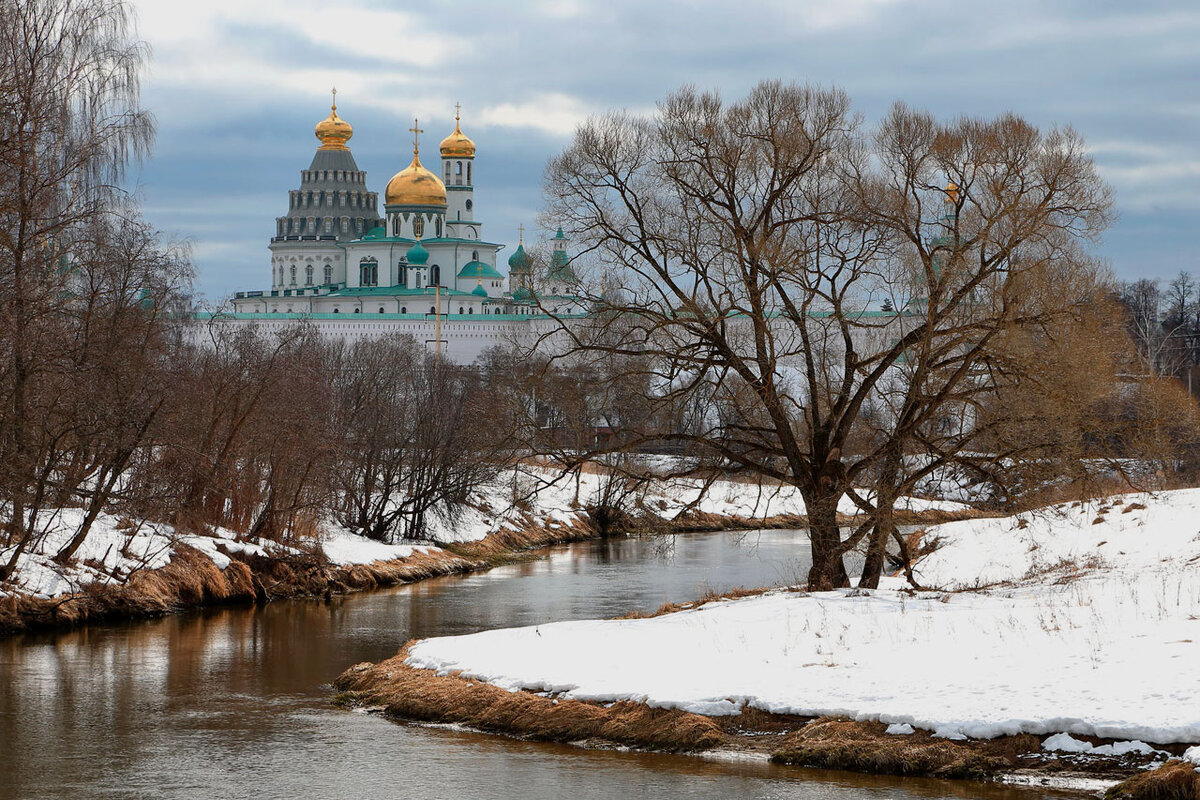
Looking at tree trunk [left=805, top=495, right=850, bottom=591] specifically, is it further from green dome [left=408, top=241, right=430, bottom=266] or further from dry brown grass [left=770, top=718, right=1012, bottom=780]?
green dome [left=408, top=241, right=430, bottom=266]

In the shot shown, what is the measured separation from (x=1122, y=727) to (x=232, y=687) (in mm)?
9119

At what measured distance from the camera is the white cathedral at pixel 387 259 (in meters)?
115

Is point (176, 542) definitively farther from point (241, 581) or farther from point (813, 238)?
point (813, 238)

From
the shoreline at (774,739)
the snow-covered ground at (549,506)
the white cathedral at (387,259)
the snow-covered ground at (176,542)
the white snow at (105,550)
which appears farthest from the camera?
the white cathedral at (387,259)

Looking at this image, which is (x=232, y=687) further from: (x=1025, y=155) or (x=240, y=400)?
(x=240, y=400)

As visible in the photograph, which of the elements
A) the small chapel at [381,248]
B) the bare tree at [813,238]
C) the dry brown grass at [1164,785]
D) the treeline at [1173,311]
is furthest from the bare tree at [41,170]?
the small chapel at [381,248]

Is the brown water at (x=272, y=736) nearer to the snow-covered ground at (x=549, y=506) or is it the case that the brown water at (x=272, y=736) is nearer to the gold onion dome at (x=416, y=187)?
the snow-covered ground at (x=549, y=506)

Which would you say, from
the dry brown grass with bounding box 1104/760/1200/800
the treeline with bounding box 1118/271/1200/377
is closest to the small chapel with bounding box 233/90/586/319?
the treeline with bounding box 1118/271/1200/377

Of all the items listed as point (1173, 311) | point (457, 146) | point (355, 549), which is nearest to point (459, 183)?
point (457, 146)

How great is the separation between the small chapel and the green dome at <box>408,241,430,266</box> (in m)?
0.08

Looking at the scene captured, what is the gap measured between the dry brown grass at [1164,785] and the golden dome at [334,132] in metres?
124

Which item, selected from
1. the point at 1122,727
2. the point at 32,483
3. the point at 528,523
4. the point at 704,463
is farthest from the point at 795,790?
the point at 528,523

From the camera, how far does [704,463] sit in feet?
55.0

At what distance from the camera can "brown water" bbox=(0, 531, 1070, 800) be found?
404 inches
